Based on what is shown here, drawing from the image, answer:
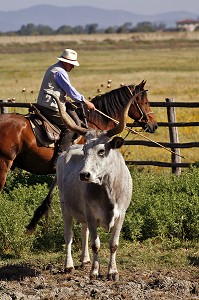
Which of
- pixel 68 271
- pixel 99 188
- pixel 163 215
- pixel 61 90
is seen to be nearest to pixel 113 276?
pixel 68 271

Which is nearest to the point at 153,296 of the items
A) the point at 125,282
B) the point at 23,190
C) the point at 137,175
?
the point at 125,282

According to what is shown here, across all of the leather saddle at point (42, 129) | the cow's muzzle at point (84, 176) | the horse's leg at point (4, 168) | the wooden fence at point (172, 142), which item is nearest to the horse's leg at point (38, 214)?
the horse's leg at point (4, 168)

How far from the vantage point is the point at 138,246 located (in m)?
10.2

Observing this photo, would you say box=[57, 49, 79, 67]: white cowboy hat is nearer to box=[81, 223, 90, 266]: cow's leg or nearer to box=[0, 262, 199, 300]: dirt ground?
box=[81, 223, 90, 266]: cow's leg

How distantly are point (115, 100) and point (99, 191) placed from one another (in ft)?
13.9

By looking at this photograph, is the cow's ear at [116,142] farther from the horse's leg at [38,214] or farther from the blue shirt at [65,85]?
the blue shirt at [65,85]

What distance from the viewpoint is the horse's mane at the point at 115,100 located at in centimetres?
1228

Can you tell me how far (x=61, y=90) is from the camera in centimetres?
1120

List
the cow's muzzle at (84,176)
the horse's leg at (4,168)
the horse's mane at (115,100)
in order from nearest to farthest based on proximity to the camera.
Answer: the cow's muzzle at (84,176), the horse's leg at (4,168), the horse's mane at (115,100)

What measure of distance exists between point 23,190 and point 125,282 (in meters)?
3.90

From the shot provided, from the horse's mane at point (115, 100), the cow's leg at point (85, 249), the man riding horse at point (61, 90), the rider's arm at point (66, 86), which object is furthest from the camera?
the horse's mane at point (115, 100)

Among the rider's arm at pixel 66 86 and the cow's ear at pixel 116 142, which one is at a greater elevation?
the rider's arm at pixel 66 86

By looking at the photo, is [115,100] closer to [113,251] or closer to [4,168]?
[4,168]

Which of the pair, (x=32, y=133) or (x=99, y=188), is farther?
(x=32, y=133)
